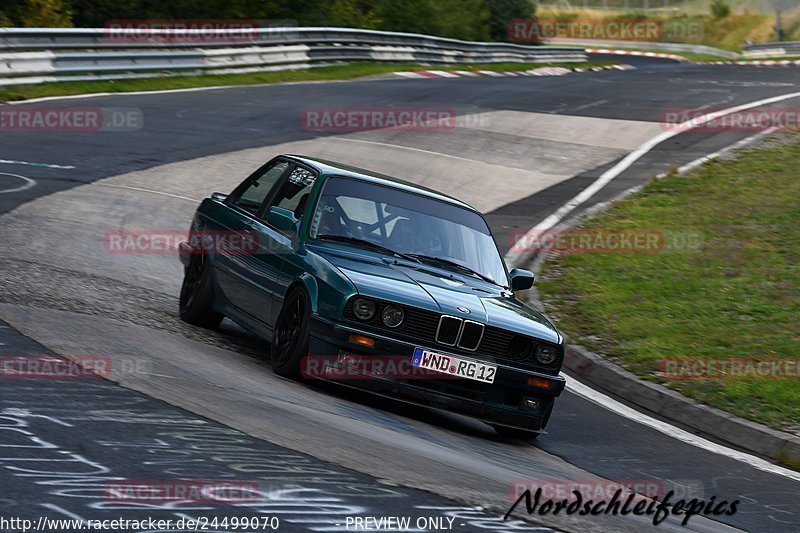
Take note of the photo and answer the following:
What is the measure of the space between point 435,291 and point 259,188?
233 cm

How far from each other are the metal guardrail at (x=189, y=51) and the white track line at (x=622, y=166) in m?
11.1

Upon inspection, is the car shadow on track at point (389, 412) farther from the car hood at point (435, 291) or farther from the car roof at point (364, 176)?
the car roof at point (364, 176)

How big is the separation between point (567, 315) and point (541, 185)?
814 cm

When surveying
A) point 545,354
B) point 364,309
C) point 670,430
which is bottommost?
point 670,430

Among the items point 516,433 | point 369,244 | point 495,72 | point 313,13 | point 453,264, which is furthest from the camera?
point 313,13

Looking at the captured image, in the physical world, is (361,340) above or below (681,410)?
above

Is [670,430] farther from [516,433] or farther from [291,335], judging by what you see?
[291,335]

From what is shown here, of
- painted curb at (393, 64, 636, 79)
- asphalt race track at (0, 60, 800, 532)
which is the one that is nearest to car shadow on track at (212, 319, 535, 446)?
asphalt race track at (0, 60, 800, 532)

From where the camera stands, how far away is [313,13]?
45.5m

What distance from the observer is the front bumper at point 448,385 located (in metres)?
7.37

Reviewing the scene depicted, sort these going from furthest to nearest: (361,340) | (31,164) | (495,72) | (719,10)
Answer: (719,10)
(495,72)
(31,164)
(361,340)

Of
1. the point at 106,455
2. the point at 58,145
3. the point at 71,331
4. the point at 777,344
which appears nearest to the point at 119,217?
Result: the point at 58,145

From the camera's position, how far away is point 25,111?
20.3m

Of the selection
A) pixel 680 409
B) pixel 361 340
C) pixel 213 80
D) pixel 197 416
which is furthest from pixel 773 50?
pixel 197 416
